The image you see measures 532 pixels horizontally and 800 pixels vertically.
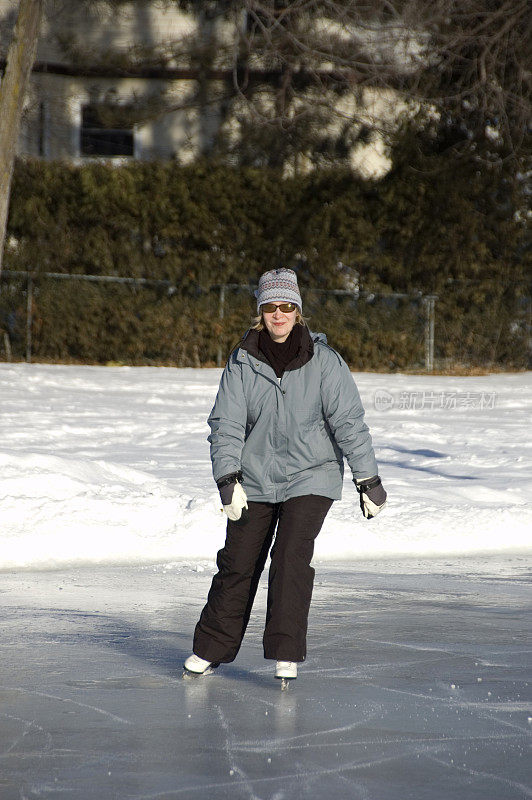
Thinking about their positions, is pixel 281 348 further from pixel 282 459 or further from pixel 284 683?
pixel 284 683

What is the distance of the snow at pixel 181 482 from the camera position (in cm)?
877

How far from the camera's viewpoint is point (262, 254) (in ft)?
75.6

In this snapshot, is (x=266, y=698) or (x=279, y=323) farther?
(x=279, y=323)

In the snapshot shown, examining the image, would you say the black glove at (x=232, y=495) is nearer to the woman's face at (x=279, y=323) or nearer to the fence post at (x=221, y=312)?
the woman's face at (x=279, y=323)

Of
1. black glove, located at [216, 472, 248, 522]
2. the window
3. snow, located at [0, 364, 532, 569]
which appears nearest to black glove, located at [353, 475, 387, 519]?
black glove, located at [216, 472, 248, 522]

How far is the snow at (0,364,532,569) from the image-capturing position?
28.8 feet

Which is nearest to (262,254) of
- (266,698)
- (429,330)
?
(429,330)

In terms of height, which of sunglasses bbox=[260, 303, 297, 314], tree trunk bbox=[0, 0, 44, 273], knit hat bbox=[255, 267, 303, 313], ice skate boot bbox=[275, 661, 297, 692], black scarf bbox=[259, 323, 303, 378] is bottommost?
ice skate boot bbox=[275, 661, 297, 692]

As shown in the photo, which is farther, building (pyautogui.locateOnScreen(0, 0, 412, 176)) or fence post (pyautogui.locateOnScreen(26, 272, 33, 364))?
building (pyautogui.locateOnScreen(0, 0, 412, 176))

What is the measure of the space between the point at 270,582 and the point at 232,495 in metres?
0.48

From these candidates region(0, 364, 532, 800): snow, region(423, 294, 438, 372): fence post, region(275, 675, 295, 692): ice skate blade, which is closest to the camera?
region(0, 364, 532, 800): snow

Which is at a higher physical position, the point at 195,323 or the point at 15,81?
the point at 15,81

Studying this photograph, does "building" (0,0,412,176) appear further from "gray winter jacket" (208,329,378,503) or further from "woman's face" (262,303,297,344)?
"gray winter jacket" (208,329,378,503)

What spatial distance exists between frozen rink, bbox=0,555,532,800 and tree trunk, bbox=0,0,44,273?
12.2 meters
